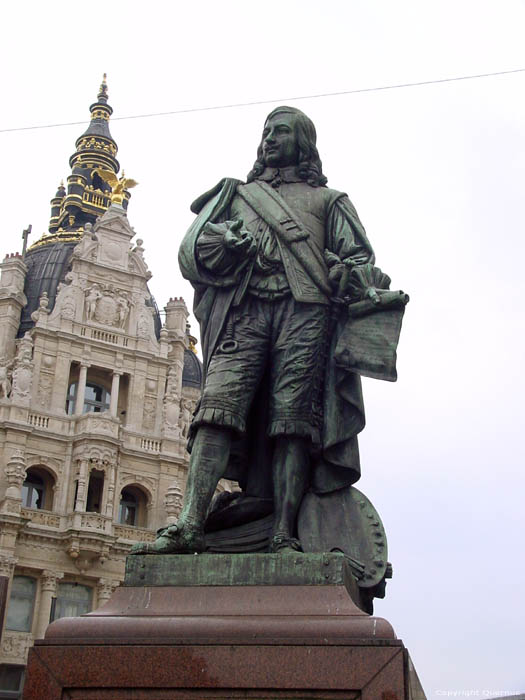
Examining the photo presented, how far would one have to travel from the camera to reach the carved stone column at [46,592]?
35.0 metres

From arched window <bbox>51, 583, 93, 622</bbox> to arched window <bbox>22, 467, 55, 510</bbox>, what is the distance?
11.5 ft

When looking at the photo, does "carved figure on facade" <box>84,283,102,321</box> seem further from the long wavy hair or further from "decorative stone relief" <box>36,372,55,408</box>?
the long wavy hair

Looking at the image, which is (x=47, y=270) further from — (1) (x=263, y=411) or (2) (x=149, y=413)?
(1) (x=263, y=411)

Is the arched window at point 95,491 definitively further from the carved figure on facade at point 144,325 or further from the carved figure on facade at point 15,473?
the carved figure on facade at point 144,325

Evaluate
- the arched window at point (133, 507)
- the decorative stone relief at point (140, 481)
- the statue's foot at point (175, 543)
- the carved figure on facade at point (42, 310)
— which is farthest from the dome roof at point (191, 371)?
the statue's foot at point (175, 543)

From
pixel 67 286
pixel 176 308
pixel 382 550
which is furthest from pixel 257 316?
pixel 176 308

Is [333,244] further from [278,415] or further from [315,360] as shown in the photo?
[278,415]

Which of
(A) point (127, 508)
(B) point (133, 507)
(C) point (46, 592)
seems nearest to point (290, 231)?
(C) point (46, 592)

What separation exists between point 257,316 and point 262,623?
2097 millimetres

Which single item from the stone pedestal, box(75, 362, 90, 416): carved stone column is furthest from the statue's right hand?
box(75, 362, 90, 416): carved stone column

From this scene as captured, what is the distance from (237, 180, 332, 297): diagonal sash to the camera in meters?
5.97

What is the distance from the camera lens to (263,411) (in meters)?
5.99

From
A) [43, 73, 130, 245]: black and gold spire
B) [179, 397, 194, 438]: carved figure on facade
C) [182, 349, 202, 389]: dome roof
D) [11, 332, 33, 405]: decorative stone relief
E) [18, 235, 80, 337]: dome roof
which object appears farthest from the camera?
[43, 73, 130, 245]: black and gold spire

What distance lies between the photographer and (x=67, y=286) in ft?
140
